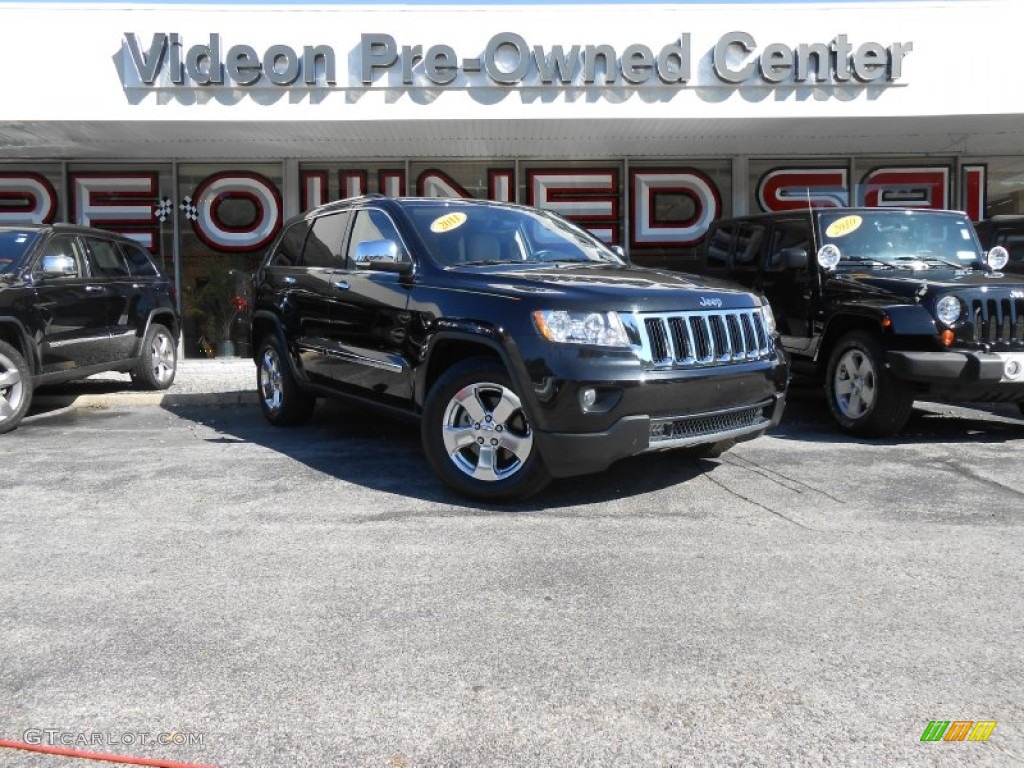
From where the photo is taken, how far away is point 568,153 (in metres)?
14.6

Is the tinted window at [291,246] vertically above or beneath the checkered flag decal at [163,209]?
beneath

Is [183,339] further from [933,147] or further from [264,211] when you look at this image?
[933,147]

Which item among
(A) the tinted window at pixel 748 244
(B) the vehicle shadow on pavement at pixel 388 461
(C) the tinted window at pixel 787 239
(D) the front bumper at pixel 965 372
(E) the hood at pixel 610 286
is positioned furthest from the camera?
(A) the tinted window at pixel 748 244

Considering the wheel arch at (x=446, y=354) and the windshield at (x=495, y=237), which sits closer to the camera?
the wheel arch at (x=446, y=354)

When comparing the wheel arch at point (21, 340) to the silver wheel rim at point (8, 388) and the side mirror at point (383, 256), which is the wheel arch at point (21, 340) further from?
the side mirror at point (383, 256)

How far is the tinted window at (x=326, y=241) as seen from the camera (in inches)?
260

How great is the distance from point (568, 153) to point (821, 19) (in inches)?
163

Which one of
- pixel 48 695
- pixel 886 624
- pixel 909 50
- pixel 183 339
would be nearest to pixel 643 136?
pixel 909 50

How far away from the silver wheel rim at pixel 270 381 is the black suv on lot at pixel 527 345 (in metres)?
1.18

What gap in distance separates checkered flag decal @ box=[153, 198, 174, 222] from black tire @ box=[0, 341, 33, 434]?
7.56 metres

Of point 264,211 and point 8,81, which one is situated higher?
point 8,81

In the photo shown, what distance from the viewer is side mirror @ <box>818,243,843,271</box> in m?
7.37

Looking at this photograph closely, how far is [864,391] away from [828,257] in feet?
3.71

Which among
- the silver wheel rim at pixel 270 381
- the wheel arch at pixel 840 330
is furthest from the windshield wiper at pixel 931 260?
the silver wheel rim at pixel 270 381
